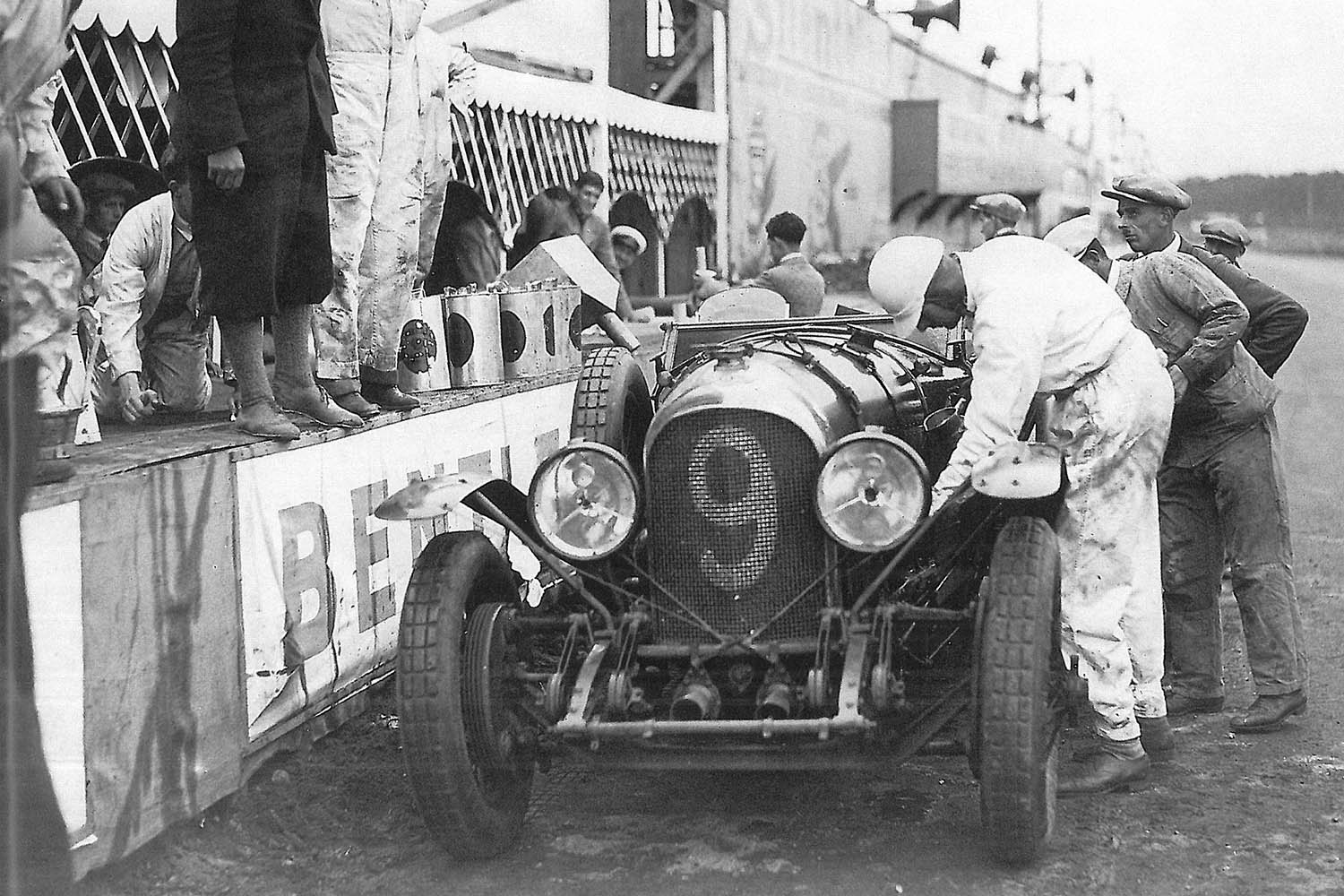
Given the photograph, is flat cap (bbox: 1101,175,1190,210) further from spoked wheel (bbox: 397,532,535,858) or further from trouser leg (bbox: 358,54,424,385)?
spoked wheel (bbox: 397,532,535,858)

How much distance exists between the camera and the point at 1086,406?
14.8 feet

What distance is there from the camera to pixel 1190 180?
259 inches

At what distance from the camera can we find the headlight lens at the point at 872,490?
3906 millimetres

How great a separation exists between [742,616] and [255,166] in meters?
1.99

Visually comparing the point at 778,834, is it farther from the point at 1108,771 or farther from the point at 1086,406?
the point at 1086,406

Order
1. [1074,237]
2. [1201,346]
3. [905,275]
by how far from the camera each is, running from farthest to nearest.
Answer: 1. [1074,237]
2. [1201,346]
3. [905,275]

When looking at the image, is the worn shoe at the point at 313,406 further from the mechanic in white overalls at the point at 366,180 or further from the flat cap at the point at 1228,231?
the flat cap at the point at 1228,231

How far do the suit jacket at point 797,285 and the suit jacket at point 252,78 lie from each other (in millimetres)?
3772

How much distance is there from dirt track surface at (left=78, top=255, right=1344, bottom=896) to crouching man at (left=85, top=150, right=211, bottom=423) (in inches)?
58.2

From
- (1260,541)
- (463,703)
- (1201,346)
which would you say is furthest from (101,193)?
(1260,541)

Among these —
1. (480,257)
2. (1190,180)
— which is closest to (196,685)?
(1190,180)

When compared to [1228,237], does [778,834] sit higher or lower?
lower

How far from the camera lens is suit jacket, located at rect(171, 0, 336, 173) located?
4344 millimetres

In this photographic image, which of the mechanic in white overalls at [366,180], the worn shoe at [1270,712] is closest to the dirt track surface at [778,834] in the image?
the worn shoe at [1270,712]
